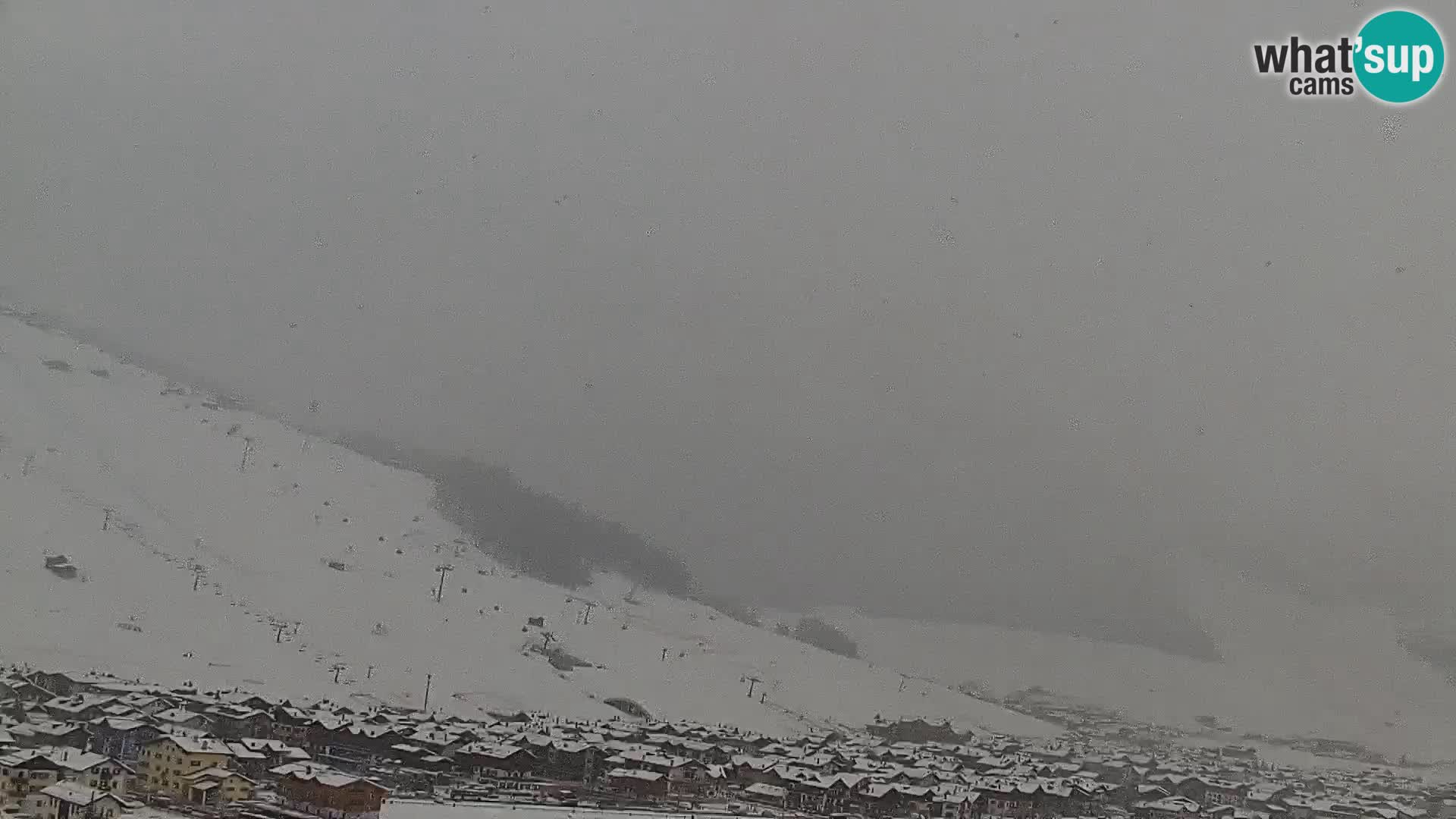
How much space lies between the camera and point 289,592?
335 cm

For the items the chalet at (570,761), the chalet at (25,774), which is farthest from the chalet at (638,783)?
the chalet at (25,774)

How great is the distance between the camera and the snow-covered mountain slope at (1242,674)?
3.43 m

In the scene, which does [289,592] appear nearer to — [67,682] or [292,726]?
[292,726]

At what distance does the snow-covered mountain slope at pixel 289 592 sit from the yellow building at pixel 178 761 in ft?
0.63

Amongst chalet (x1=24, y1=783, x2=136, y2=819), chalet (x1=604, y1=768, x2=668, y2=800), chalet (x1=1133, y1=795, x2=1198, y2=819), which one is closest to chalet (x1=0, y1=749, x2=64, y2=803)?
chalet (x1=24, y1=783, x2=136, y2=819)

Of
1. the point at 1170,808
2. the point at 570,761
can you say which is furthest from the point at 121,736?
the point at 1170,808

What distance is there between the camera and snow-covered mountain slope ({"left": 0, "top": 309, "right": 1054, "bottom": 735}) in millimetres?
3283

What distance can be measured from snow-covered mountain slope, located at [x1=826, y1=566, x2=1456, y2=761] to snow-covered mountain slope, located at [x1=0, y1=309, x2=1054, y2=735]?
0.13 m

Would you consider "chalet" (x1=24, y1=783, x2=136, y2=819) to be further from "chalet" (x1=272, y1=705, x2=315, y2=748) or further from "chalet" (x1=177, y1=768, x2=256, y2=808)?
"chalet" (x1=272, y1=705, x2=315, y2=748)

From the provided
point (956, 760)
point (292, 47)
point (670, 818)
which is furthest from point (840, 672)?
point (292, 47)

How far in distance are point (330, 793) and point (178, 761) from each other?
47 centimetres

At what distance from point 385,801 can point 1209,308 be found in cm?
312

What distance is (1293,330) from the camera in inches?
139

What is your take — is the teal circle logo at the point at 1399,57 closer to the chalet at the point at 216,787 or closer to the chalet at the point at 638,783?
the chalet at the point at 638,783
